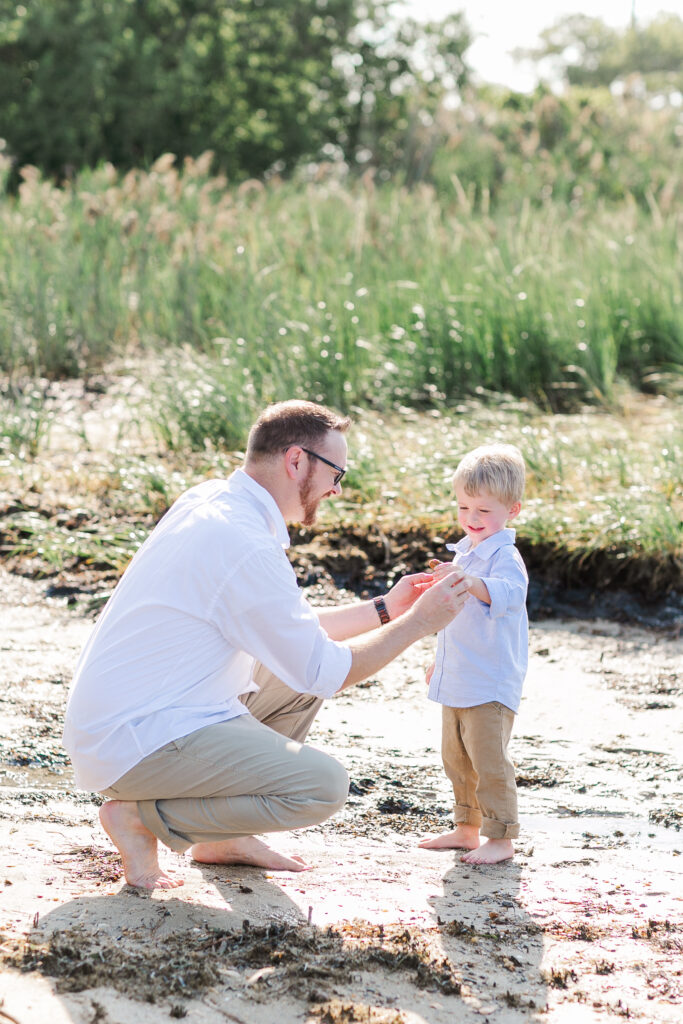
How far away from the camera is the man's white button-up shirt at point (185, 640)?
3.16m

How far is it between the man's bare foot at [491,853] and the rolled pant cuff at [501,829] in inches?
1.0

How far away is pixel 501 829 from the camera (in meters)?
3.72

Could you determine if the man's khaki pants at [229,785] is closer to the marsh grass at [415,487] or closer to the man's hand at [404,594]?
the man's hand at [404,594]

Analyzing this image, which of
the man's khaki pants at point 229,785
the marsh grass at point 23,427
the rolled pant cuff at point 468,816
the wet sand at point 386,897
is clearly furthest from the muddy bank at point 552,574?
the man's khaki pants at point 229,785

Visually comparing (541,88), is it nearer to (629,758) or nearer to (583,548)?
(583,548)

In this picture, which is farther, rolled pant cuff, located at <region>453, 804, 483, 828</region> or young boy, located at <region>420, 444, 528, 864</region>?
rolled pant cuff, located at <region>453, 804, 483, 828</region>

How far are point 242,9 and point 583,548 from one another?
14993mm

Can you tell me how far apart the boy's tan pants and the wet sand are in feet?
0.52

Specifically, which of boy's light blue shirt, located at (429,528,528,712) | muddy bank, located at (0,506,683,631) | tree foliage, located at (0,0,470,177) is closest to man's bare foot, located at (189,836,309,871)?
boy's light blue shirt, located at (429,528,528,712)

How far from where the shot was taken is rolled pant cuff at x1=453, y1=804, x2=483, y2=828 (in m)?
3.82

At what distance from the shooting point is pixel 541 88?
59.5 ft

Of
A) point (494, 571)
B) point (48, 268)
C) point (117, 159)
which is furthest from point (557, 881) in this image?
point (117, 159)

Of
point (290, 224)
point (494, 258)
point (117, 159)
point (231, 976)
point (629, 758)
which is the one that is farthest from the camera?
point (117, 159)

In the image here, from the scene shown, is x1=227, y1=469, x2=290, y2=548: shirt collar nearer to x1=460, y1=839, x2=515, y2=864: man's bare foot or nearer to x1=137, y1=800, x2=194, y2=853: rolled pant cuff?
x1=137, y1=800, x2=194, y2=853: rolled pant cuff
